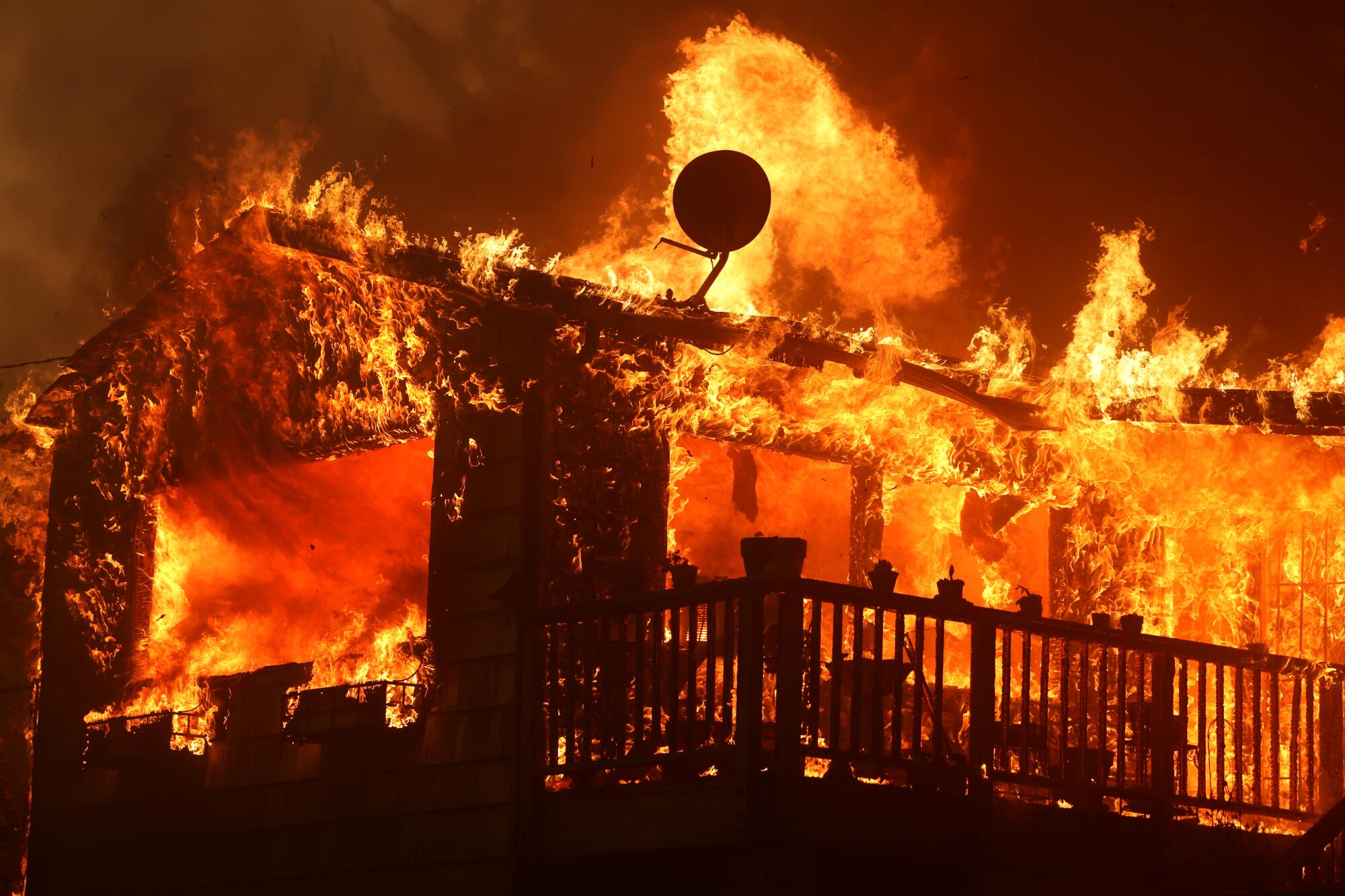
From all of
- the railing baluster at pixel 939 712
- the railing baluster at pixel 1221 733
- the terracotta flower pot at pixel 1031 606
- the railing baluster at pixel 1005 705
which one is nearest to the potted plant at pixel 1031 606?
the terracotta flower pot at pixel 1031 606

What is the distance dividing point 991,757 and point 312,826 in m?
5.60

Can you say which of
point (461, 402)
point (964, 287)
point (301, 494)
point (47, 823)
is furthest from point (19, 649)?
point (461, 402)

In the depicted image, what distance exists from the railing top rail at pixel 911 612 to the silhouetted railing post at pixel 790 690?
0.16 meters

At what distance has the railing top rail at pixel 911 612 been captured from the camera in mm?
9375

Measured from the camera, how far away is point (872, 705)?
376 inches

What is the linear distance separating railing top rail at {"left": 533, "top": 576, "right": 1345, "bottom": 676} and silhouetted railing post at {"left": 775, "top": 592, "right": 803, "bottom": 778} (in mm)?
161

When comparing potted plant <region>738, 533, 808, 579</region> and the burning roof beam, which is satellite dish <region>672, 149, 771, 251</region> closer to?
the burning roof beam

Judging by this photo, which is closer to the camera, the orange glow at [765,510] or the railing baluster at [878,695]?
the railing baluster at [878,695]

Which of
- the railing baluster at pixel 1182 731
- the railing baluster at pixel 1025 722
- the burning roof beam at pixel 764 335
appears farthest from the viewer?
the burning roof beam at pixel 764 335

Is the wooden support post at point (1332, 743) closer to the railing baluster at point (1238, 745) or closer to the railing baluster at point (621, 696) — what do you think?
the railing baluster at point (1238, 745)

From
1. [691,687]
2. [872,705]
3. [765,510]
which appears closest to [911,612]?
[872,705]

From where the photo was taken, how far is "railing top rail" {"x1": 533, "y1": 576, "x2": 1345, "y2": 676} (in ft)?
30.8

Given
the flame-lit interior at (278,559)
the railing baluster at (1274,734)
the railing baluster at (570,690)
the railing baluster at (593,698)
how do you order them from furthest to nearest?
the flame-lit interior at (278,559) → the railing baluster at (1274,734) → the railing baluster at (570,690) → the railing baluster at (593,698)

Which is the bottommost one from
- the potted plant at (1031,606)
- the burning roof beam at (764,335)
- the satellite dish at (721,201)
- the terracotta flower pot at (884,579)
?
the potted plant at (1031,606)
